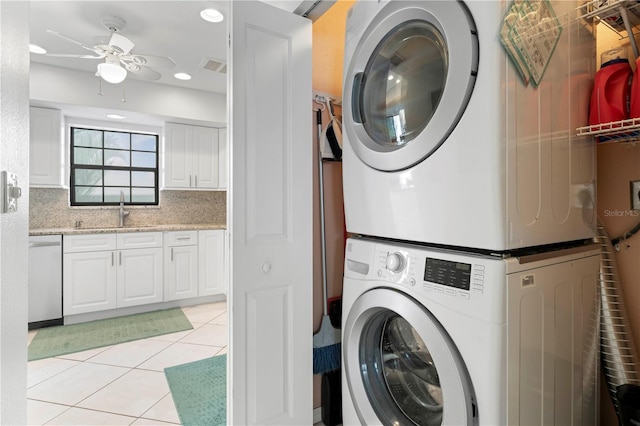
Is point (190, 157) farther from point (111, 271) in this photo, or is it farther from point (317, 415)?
point (317, 415)

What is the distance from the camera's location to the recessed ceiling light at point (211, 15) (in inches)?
101

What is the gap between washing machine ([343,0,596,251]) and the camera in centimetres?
92

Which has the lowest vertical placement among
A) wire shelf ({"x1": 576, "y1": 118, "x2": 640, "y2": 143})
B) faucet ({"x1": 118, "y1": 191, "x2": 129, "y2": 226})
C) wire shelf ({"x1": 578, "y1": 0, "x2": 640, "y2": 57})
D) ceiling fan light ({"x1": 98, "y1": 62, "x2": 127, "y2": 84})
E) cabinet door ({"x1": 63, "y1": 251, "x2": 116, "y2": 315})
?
cabinet door ({"x1": 63, "y1": 251, "x2": 116, "y2": 315})

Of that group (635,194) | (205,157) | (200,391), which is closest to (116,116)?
(205,157)

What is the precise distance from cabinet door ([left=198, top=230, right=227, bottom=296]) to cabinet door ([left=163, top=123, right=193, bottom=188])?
2.52 feet

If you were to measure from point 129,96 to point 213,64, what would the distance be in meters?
1.16

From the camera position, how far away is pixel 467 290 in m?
0.95

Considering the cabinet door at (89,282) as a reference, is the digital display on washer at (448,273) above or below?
above

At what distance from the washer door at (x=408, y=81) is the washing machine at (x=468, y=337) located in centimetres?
37

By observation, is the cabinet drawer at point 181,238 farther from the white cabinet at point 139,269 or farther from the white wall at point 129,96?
the white wall at point 129,96

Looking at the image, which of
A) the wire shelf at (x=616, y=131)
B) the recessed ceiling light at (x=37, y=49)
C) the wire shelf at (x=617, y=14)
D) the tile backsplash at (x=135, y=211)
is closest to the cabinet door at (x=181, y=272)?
the tile backsplash at (x=135, y=211)

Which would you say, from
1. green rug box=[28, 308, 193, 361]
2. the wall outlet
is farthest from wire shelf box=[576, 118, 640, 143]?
green rug box=[28, 308, 193, 361]

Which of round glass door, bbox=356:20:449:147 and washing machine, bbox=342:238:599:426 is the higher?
round glass door, bbox=356:20:449:147

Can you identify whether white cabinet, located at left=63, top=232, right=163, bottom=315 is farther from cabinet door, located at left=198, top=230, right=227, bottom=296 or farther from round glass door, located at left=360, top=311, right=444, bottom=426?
round glass door, located at left=360, top=311, right=444, bottom=426
